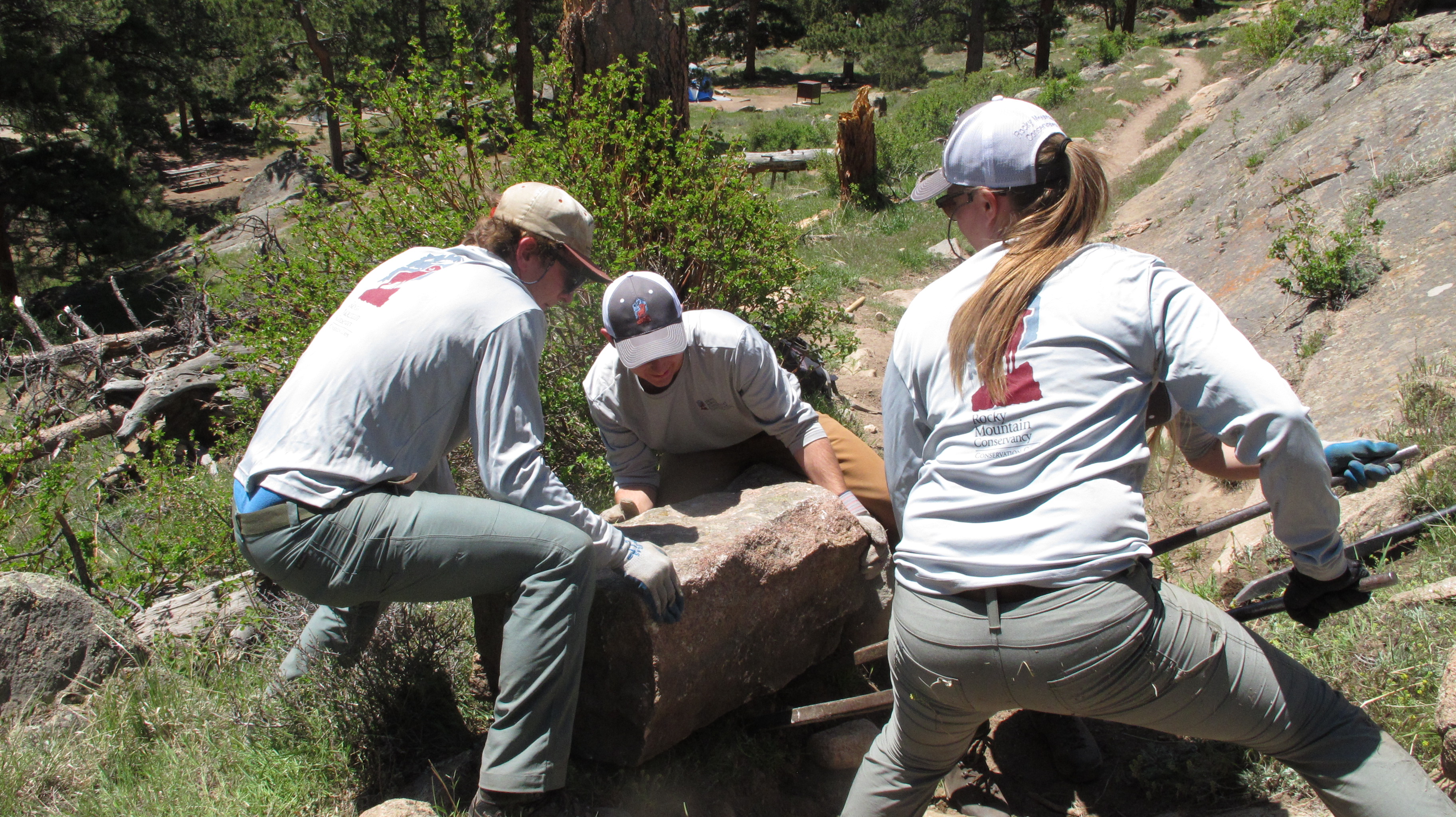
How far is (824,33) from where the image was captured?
3119 cm

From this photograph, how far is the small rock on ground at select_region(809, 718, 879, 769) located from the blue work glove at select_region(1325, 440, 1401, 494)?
146 cm

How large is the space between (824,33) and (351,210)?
29042 millimetres

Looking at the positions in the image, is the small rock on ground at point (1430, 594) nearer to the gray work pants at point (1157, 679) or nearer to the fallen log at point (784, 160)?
the gray work pants at point (1157, 679)

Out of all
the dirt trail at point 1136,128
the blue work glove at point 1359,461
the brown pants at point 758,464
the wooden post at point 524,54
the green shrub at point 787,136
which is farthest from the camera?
the green shrub at point 787,136

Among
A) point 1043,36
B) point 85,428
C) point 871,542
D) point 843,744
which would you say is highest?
point 1043,36

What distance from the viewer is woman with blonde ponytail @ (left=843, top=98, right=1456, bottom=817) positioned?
5.32 feet

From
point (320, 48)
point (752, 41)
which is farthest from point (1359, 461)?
point (752, 41)

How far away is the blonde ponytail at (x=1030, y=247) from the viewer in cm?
174

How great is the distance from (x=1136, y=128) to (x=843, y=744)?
14805 mm

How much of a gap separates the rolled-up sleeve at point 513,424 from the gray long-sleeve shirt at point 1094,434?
2.88 feet

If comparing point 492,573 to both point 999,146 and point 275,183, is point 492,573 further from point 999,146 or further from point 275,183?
point 275,183

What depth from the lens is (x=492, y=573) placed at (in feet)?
7.13

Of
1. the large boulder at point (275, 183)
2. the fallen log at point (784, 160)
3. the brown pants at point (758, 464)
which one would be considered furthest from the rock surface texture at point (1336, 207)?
the large boulder at point (275, 183)

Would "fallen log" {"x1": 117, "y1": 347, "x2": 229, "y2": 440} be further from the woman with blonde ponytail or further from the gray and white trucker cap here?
the woman with blonde ponytail
